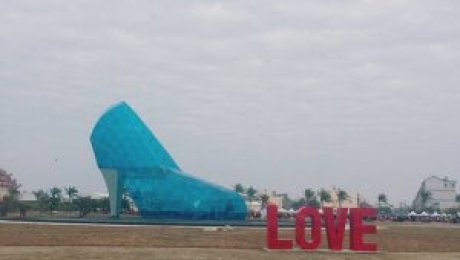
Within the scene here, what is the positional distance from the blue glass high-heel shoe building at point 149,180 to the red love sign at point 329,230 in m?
42.8

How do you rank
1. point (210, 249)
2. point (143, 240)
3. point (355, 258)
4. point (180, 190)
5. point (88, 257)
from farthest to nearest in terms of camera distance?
point (180, 190) → point (143, 240) → point (210, 249) → point (355, 258) → point (88, 257)

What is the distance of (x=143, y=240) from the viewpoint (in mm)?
35969

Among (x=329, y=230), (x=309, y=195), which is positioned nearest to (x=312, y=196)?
(x=309, y=195)

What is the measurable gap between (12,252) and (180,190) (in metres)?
46.4

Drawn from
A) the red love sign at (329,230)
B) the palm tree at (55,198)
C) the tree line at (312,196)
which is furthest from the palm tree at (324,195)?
the red love sign at (329,230)

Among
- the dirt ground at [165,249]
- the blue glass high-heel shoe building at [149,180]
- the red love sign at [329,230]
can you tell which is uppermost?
the blue glass high-heel shoe building at [149,180]

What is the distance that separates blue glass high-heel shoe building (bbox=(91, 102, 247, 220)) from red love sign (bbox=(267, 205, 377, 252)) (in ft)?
141

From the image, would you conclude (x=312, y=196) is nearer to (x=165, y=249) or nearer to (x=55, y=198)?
(x=55, y=198)

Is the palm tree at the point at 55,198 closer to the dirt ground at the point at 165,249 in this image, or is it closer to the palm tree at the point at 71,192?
the palm tree at the point at 71,192

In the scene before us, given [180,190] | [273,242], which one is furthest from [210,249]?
[180,190]

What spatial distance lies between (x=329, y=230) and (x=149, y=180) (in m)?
45.1

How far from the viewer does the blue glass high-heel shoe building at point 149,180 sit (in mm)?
73125

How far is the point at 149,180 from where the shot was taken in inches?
2899

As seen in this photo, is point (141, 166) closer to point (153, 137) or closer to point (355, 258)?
point (153, 137)
